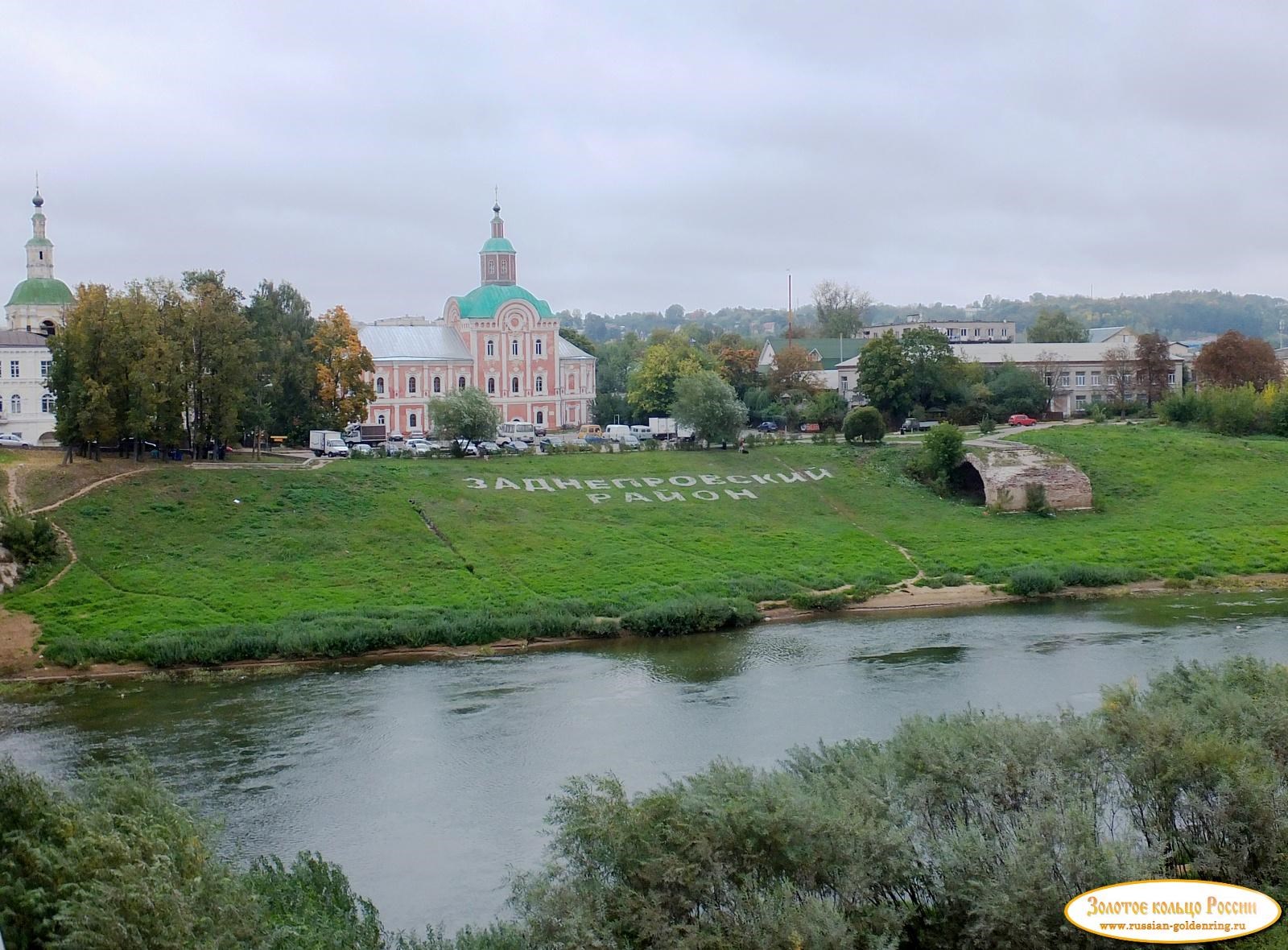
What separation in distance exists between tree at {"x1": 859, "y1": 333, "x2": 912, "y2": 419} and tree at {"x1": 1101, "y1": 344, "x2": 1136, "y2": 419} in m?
13.0

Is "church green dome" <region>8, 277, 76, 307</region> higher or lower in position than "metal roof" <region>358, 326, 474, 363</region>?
higher

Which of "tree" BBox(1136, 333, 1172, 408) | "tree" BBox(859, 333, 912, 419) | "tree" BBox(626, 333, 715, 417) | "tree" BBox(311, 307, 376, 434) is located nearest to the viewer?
"tree" BBox(311, 307, 376, 434)

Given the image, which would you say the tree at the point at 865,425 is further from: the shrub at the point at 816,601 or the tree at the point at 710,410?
the shrub at the point at 816,601

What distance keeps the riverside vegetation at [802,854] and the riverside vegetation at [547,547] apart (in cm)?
1559

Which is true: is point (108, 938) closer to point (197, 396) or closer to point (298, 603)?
point (298, 603)

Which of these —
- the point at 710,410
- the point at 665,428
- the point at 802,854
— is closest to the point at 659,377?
the point at 665,428

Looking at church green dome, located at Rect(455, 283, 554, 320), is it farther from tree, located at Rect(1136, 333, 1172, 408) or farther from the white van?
tree, located at Rect(1136, 333, 1172, 408)

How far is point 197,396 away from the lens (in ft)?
136

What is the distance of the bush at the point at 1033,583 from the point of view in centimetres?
3581

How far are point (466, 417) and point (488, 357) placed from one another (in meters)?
17.6

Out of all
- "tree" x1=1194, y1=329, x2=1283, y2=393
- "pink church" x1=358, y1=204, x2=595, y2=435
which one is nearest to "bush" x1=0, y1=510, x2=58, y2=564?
"pink church" x1=358, y1=204, x2=595, y2=435

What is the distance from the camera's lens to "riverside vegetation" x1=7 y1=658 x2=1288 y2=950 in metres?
12.6

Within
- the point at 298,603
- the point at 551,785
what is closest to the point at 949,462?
the point at 298,603

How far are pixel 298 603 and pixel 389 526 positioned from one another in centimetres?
606
